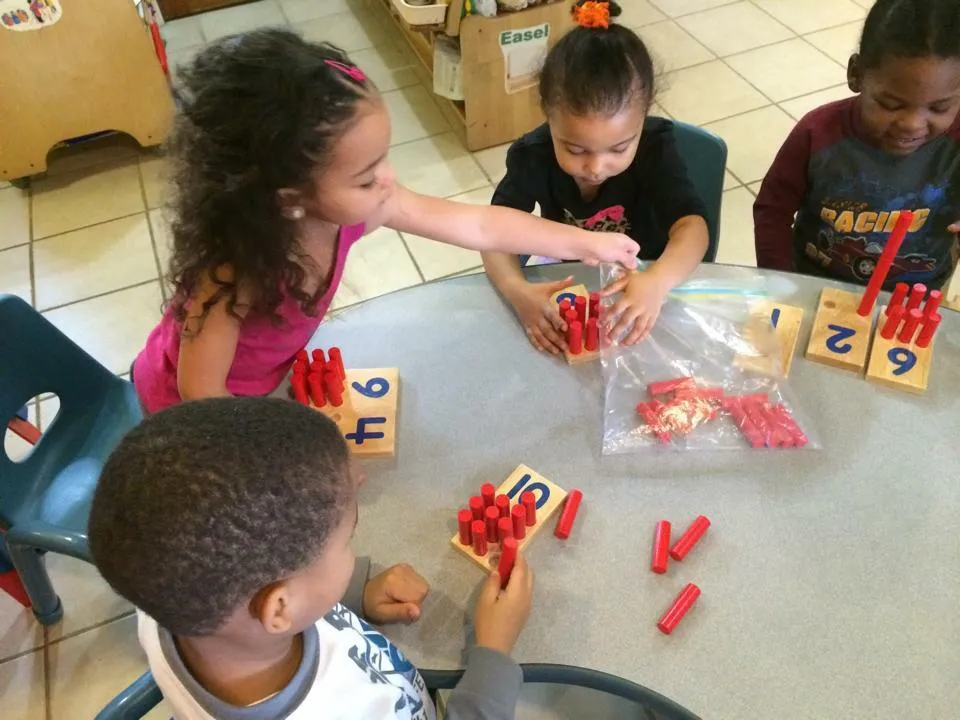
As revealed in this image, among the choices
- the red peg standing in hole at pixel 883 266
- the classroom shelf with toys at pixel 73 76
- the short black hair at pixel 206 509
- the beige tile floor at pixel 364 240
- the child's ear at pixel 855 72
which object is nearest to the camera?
the short black hair at pixel 206 509

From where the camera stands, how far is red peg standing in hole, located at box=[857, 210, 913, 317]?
90 centimetres

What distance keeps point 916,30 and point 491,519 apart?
834mm

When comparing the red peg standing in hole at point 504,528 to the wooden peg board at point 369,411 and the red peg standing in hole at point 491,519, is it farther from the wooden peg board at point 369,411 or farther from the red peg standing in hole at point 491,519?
the wooden peg board at point 369,411

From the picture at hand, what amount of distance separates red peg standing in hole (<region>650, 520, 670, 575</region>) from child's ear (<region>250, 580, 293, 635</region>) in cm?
38

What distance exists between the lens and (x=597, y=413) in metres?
0.93

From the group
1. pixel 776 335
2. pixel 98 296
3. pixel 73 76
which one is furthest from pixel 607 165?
pixel 73 76

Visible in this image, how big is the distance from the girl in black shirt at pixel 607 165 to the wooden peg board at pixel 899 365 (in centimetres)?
27

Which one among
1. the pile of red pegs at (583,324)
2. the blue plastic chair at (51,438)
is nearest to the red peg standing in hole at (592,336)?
the pile of red pegs at (583,324)

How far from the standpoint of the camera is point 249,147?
84 cm

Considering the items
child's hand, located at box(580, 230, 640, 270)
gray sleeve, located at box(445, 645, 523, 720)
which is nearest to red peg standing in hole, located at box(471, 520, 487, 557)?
gray sleeve, located at box(445, 645, 523, 720)

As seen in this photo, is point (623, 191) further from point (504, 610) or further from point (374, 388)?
point (504, 610)

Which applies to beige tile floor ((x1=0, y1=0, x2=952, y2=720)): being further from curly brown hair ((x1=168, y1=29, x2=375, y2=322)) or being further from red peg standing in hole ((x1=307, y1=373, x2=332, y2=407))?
curly brown hair ((x1=168, y1=29, x2=375, y2=322))

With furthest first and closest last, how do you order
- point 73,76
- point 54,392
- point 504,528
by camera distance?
point 73,76, point 54,392, point 504,528

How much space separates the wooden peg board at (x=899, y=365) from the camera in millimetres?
909
